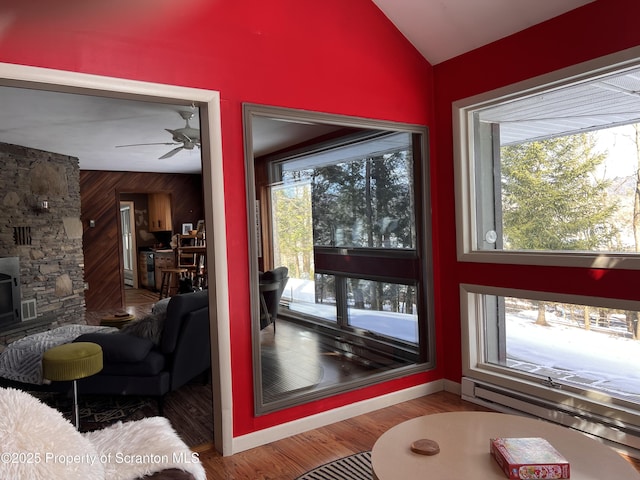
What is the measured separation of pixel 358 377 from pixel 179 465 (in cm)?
200

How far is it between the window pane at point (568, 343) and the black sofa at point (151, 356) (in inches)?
88.9

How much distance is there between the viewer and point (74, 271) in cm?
701

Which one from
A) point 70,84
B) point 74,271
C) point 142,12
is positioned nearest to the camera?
point 70,84

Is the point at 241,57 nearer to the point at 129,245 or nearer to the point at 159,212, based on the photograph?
the point at 159,212

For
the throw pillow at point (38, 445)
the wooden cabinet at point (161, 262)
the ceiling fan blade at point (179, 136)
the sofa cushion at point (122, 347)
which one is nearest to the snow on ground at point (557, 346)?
the sofa cushion at point (122, 347)

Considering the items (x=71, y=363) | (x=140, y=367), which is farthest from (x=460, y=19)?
(x=71, y=363)

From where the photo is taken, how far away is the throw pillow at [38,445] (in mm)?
1228

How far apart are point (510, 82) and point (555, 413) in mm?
2219

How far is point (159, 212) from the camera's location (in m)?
10.8

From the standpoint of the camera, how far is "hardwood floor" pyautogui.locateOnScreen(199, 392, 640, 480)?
8.73 ft

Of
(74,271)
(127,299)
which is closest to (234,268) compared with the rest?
(74,271)

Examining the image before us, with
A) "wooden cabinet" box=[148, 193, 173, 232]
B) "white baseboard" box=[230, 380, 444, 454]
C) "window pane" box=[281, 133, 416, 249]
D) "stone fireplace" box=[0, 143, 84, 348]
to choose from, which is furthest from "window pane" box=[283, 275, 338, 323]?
"wooden cabinet" box=[148, 193, 173, 232]

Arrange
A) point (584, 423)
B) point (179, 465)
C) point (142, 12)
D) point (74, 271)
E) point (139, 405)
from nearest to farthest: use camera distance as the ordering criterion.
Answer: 1. point (179, 465)
2. point (142, 12)
3. point (584, 423)
4. point (139, 405)
5. point (74, 271)

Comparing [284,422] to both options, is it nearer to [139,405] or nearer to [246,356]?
[246,356]
